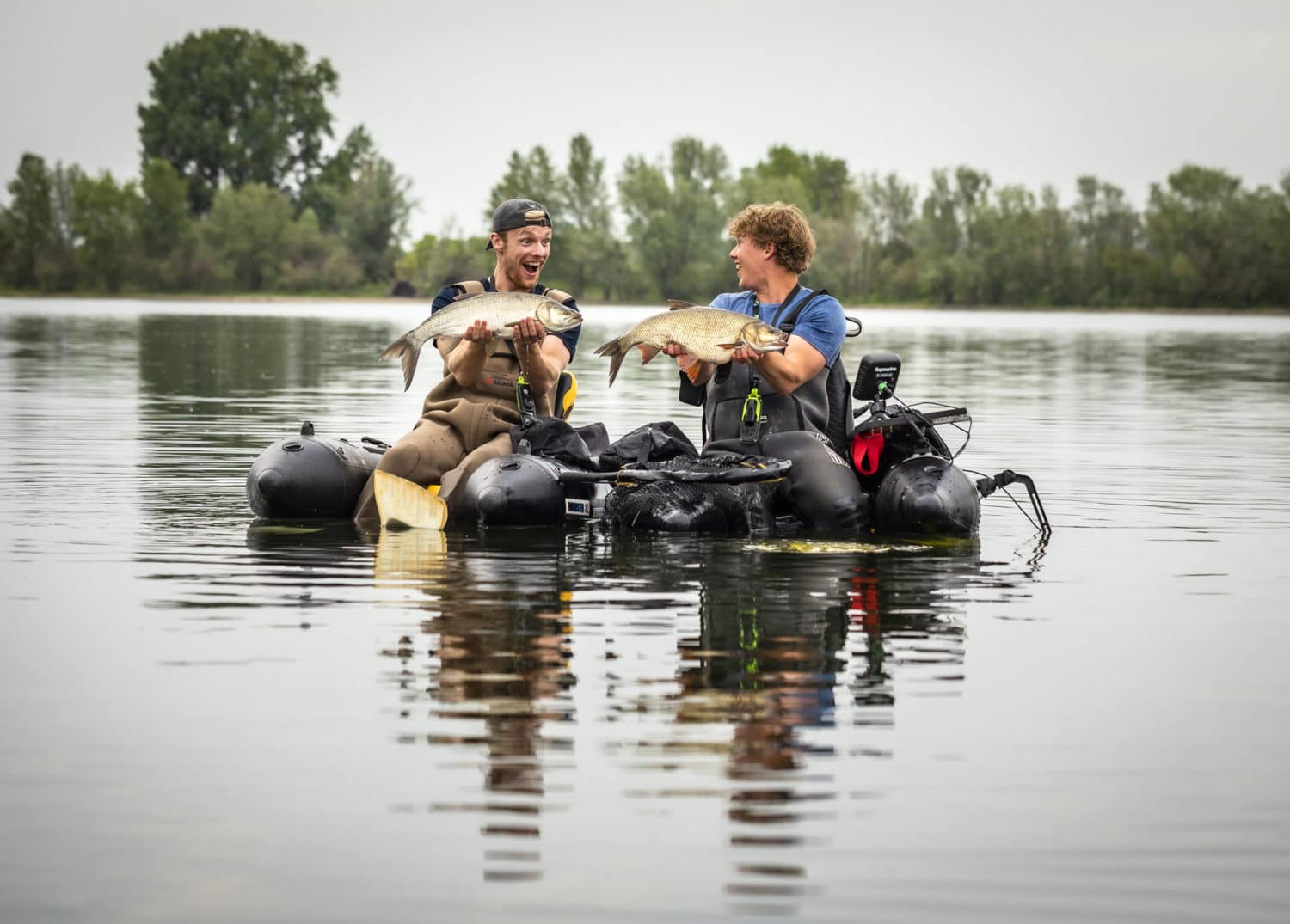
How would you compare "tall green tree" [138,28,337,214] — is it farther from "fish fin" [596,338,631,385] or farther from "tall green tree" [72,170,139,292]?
"fish fin" [596,338,631,385]

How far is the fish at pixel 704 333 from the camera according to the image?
33.5 ft

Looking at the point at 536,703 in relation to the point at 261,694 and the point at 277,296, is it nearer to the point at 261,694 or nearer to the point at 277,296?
the point at 261,694

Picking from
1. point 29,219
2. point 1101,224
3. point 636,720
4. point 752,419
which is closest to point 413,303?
point 29,219

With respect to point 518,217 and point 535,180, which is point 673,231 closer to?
point 535,180

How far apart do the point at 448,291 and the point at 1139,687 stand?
5365mm

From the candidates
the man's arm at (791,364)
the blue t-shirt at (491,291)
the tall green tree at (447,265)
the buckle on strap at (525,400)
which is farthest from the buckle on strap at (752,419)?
the tall green tree at (447,265)

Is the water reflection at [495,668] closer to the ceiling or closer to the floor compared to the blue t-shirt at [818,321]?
closer to the floor

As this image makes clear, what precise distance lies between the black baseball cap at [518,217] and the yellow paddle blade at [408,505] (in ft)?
5.10

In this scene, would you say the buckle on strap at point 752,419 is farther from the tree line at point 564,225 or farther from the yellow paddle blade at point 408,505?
the tree line at point 564,225

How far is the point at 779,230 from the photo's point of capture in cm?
1086

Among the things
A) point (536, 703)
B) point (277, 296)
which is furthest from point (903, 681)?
point (277, 296)

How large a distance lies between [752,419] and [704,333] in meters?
1.12

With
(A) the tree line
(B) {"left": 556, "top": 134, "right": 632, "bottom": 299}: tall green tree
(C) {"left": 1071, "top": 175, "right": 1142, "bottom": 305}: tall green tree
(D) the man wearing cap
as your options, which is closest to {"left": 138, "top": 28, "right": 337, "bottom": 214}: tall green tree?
(A) the tree line

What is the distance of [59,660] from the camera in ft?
24.0
